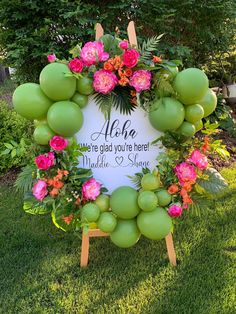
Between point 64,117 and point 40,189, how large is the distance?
0.43 m

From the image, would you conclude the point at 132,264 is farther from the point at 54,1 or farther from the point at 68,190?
the point at 54,1

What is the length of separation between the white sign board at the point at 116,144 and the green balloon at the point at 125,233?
23 centimetres

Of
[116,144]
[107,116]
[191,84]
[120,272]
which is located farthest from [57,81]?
[120,272]

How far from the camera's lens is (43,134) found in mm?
2074

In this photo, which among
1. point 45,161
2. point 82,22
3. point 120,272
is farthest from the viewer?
point 82,22

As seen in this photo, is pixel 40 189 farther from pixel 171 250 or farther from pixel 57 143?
pixel 171 250

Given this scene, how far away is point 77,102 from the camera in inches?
82.3

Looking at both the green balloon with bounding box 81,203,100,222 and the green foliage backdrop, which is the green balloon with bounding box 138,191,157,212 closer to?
the green balloon with bounding box 81,203,100,222

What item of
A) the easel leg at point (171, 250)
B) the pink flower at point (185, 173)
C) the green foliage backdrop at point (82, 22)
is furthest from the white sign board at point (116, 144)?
the green foliage backdrop at point (82, 22)

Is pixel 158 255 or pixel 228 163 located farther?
pixel 228 163

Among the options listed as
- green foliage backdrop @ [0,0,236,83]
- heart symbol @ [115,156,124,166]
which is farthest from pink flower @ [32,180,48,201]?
green foliage backdrop @ [0,0,236,83]

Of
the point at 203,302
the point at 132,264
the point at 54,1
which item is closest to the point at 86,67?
the point at 132,264

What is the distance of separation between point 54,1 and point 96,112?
187 cm

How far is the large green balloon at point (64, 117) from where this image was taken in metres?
1.99
